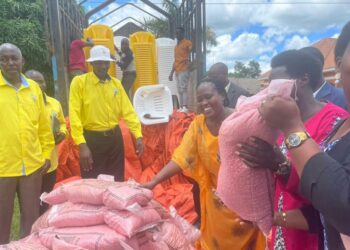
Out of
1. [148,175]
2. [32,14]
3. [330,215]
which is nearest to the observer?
[330,215]

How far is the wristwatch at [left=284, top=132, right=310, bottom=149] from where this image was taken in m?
0.94

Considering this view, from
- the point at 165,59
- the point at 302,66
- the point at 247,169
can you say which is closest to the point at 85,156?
the point at 302,66

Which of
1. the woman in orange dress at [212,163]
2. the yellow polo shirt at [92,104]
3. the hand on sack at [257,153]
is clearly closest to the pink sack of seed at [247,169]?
the hand on sack at [257,153]

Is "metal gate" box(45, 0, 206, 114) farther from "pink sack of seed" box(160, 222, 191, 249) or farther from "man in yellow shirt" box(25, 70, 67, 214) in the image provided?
"pink sack of seed" box(160, 222, 191, 249)

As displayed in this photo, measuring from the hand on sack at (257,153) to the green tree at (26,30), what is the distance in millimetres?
11631

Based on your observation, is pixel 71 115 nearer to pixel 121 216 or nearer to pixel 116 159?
pixel 116 159

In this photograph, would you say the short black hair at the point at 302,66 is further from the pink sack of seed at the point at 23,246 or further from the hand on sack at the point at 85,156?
the hand on sack at the point at 85,156

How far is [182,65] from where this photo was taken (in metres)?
8.65

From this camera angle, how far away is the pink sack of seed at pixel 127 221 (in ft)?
4.51

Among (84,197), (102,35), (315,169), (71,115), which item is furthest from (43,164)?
(102,35)

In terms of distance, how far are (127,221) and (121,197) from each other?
0.31ft

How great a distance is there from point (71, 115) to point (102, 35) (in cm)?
A: 469

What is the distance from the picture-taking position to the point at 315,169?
0.89m

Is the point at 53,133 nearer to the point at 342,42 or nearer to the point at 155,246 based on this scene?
the point at 155,246
